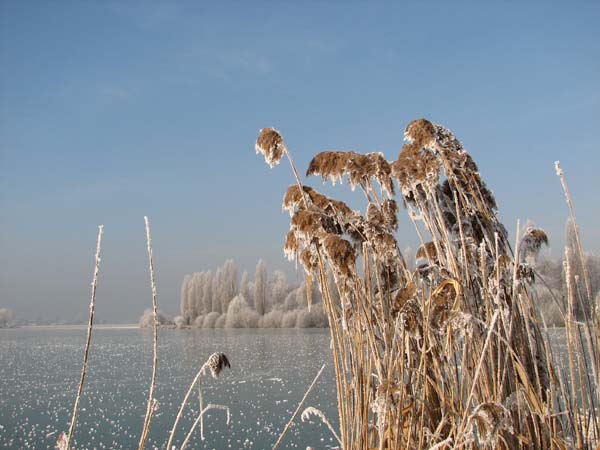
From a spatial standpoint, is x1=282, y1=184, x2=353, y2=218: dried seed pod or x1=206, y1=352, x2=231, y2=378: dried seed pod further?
x1=282, y1=184, x2=353, y2=218: dried seed pod

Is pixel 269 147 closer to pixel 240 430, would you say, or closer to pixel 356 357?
pixel 356 357

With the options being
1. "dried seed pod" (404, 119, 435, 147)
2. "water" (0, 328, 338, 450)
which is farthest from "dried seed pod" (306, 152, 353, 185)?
"water" (0, 328, 338, 450)

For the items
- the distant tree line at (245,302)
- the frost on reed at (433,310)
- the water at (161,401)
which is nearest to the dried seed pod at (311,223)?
the frost on reed at (433,310)

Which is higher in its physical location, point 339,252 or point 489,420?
point 339,252

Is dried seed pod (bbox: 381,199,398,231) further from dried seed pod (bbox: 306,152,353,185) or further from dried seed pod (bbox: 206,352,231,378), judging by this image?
dried seed pod (bbox: 206,352,231,378)

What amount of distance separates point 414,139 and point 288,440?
4.81m

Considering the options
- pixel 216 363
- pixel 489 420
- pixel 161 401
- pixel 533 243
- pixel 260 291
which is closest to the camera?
pixel 489 420

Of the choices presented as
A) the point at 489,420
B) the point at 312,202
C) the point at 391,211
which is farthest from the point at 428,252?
the point at 489,420

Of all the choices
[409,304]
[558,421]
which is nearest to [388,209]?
[409,304]

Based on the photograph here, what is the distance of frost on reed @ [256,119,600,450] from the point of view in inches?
73.2

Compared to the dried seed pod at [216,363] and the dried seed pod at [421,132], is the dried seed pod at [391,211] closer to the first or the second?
the dried seed pod at [421,132]

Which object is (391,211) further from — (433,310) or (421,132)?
(433,310)

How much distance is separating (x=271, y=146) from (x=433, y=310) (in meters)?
0.98

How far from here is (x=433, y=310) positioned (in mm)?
1930
